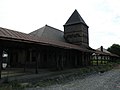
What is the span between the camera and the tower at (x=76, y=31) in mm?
28453

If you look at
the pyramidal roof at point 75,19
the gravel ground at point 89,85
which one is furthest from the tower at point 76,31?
the gravel ground at point 89,85

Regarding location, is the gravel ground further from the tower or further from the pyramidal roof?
the pyramidal roof

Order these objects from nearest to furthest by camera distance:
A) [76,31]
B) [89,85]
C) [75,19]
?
[89,85] < [76,31] < [75,19]

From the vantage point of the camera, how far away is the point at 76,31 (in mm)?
28922

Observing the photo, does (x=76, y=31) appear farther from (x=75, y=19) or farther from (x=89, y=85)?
(x=89, y=85)

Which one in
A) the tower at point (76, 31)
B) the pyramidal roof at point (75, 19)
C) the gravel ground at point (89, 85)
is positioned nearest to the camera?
the gravel ground at point (89, 85)

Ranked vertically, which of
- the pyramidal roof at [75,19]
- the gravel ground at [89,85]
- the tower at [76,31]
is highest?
the pyramidal roof at [75,19]

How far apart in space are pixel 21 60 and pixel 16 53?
63.7 inches

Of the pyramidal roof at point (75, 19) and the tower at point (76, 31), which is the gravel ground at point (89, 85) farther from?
the pyramidal roof at point (75, 19)

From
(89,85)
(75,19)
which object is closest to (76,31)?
(75,19)

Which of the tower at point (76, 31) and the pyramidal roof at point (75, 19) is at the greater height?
the pyramidal roof at point (75, 19)

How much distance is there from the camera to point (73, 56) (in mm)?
25875

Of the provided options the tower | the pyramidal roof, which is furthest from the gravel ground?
the pyramidal roof

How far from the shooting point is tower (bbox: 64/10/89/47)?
93.4 feet
